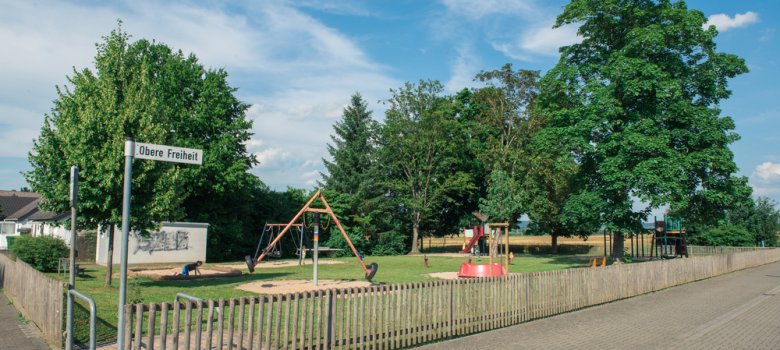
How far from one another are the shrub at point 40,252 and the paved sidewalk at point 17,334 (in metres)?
12.0

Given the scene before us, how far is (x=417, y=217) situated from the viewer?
168 ft

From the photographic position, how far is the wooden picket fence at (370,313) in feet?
23.9

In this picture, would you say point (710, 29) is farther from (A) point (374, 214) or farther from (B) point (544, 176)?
(A) point (374, 214)

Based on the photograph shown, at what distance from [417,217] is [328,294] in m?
42.8

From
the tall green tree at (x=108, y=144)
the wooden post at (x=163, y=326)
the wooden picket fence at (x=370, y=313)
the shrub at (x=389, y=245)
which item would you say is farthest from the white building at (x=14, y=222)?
the wooden post at (x=163, y=326)

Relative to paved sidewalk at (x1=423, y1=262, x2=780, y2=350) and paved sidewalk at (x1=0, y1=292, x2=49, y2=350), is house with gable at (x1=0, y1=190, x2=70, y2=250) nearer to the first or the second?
paved sidewalk at (x1=0, y1=292, x2=49, y2=350)

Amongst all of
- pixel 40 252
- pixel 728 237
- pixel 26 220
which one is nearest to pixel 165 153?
pixel 40 252

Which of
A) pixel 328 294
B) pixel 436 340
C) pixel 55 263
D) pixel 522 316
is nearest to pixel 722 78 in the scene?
pixel 522 316

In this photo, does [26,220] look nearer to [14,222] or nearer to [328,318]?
[14,222]

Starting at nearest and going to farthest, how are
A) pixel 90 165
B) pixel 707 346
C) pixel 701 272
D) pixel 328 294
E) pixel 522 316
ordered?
pixel 328 294
pixel 707 346
pixel 522 316
pixel 90 165
pixel 701 272

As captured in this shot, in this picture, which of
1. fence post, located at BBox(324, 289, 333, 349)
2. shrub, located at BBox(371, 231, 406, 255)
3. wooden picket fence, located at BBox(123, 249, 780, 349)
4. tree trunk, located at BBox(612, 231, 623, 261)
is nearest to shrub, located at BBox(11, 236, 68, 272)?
wooden picket fence, located at BBox(123, 249, 780, 349)

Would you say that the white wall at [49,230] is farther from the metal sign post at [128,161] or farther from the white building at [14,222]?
the metal sign post at [128,161]

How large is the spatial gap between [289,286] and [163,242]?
649 inches

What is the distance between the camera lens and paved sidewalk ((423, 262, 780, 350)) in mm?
10258
